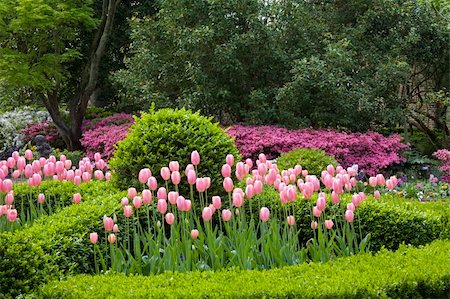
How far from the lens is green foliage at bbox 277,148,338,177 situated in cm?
795

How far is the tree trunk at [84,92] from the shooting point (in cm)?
1383

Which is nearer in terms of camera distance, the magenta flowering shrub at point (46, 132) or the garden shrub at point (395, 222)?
the garden shrub at point (395, 222)

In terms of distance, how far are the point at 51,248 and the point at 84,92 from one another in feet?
35.2

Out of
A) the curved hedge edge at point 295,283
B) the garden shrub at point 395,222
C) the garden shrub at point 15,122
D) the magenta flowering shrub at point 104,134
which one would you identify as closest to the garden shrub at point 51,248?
the curved hedge edge at point 295,283

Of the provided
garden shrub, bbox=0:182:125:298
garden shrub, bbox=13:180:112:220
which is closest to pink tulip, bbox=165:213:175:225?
garden shrub, bbox=0:182:125:298

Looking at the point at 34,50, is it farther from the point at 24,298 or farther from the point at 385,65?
the point at 24,298

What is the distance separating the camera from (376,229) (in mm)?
4910

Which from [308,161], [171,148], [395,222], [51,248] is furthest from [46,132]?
[395,222]

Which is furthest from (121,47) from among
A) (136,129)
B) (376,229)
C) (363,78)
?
(376,229)

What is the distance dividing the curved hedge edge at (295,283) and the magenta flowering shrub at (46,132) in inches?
444

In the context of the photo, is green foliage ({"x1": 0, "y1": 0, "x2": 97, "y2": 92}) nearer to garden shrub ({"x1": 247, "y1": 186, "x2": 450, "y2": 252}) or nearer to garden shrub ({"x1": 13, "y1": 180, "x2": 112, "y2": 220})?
garden shrub ({"x1": 13, "y1": 180, "x2": 112, "y2": 220})

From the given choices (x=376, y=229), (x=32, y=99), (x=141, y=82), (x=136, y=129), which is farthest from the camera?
(x=32, y=99)

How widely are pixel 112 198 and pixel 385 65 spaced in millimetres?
8041

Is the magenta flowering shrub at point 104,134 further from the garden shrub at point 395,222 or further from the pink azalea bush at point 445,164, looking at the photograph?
the garden shrub at point 395,222
